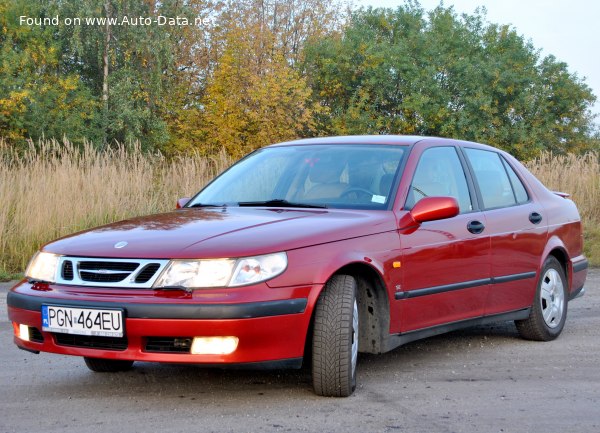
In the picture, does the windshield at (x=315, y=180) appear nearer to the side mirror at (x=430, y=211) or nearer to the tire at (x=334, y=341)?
the side mirror at (x=430, y=211)

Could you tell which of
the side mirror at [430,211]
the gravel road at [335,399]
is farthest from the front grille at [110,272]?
the side mirror at [430,211]

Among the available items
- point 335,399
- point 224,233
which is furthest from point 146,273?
point 335,399

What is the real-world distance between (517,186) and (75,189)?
8.16 meters

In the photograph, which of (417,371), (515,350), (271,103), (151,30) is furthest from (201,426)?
(151,30)

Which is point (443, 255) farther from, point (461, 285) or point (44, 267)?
point (44, 267)

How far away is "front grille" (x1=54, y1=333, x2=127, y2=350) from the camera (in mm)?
4598

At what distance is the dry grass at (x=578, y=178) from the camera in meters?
16.3

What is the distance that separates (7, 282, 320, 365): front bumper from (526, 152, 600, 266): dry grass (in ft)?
37.9

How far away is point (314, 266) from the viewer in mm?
4684

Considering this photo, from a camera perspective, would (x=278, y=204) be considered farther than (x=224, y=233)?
Yes

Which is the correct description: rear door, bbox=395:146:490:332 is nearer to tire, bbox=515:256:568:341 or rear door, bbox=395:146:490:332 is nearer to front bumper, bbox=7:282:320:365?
tire, bbox=515:256:568:341

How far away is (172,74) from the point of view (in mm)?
43875

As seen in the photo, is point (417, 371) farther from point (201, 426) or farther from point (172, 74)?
point (172, 74)

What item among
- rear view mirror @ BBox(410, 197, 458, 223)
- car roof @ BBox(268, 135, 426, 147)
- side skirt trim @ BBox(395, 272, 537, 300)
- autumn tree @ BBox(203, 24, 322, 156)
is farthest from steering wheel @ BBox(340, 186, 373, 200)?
autumn tree @ BBox(203, 24, 322, 156)
